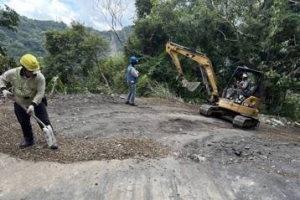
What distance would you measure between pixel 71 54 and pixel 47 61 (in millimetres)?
1556

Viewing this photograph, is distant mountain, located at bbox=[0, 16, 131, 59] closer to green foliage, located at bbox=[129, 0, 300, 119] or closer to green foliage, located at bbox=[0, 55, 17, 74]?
green foliage, located at bbox=[129, 0, 300, 119]

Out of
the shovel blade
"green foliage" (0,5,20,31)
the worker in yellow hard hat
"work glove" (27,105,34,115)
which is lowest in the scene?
the shovel blade

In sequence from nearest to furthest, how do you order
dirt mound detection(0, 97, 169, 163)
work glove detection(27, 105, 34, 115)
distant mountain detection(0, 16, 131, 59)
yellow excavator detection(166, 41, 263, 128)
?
work glove detection(27, 105, 34, 115)
dirt mound detection(0, 97, 169, 163)
yellow excavator detection(166, 41, 263, 128)
distant mountain detection(0, 16, 131, 59)

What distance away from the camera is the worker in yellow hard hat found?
5.36 meters

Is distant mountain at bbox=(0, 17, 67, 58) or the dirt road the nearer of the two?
the dirt road

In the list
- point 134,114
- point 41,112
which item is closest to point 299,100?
point 134,114

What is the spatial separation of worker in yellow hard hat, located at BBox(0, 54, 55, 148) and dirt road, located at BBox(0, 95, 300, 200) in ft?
2.36

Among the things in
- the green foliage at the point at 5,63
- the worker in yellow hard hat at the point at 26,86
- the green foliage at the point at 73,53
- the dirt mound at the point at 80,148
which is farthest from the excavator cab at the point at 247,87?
the green foliage at the point at 73,53

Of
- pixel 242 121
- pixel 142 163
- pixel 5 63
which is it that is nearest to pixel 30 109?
pixel 142 163

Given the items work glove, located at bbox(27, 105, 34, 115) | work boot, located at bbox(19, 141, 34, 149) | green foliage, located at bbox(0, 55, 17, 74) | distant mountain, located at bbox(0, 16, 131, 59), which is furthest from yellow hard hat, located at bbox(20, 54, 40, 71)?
distant mountain, located at bbox(0, 16, 131, 59)

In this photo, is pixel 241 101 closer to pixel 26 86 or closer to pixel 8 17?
pixel 26 86

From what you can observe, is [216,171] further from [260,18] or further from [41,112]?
[260,18]

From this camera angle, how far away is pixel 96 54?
72.3 feet

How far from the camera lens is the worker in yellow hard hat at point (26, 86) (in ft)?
17.6
